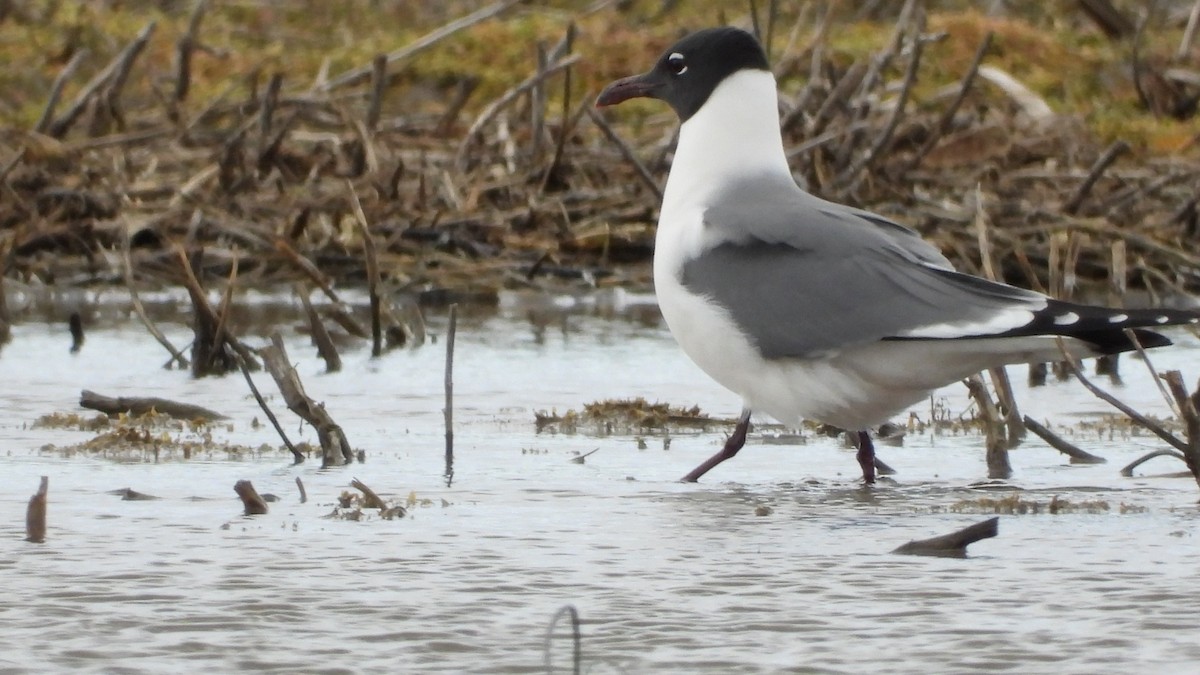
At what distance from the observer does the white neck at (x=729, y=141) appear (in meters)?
5.50

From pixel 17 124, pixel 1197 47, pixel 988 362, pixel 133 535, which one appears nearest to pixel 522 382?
pixel 988 362

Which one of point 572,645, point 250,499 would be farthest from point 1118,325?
point 250,499

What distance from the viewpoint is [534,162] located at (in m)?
9.21

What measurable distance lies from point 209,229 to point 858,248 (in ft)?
14.0

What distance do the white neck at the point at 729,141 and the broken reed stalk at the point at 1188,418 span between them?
5.10 feet

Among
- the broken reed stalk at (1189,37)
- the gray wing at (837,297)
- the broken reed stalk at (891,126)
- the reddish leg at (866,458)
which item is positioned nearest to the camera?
the gray wing at (837,297)

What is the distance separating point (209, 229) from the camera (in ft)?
28.4

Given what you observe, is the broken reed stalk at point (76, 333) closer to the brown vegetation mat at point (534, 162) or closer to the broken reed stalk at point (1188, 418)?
the brown vegetation mat at point (534, 162)

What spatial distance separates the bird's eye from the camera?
5.91 m

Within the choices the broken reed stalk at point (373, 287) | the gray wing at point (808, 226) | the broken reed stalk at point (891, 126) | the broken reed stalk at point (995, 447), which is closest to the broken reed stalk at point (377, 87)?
the broken reed stalk at point (891, 126)

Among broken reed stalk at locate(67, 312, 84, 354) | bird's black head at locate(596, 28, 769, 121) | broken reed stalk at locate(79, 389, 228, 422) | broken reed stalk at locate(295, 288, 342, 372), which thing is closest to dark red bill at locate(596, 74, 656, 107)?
bird's black head at locate(596, 28, 769, 121)

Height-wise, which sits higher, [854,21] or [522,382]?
[854,21]

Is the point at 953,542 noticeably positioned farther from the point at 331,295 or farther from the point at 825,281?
the point at 331,295

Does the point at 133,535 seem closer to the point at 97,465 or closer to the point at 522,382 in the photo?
the point at 97,465
